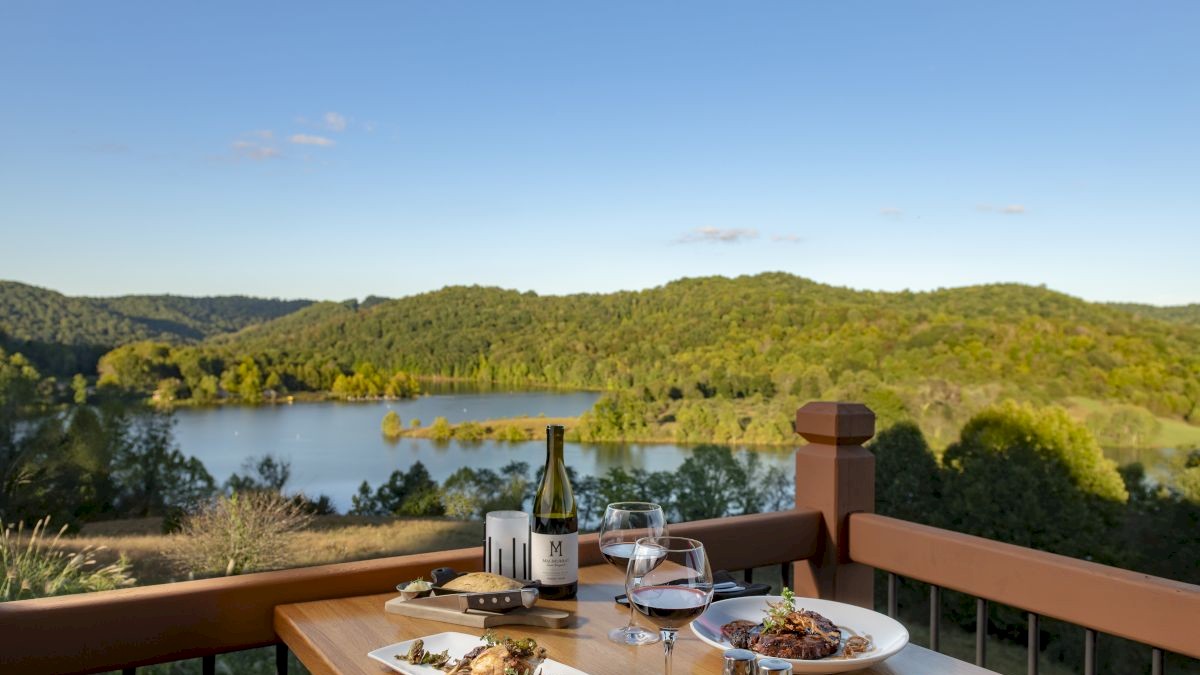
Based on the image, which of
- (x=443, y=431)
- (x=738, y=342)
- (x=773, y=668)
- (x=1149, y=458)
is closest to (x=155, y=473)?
(x=443, y=431)

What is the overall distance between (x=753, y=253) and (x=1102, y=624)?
30201mm

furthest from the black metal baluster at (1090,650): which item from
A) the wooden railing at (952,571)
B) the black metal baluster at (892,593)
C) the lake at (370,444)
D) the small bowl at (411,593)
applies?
the lake at (370,444)

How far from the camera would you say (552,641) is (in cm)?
105

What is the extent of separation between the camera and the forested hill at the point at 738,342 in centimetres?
2472

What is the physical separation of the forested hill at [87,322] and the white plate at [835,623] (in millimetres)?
24676

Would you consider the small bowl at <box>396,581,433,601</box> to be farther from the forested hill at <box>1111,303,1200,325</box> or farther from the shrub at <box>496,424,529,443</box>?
the forested hill at <box>1111,303,1200,325</box>

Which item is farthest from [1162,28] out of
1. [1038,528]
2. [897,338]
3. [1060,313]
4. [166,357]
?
[166,357]

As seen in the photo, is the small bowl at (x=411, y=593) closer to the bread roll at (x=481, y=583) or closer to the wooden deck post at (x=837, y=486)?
the bread roll at (x=481, y=583)

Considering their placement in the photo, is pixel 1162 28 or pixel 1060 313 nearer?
pixel 1162 28

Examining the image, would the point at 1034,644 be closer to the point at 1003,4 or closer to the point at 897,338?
the point at 1003,4

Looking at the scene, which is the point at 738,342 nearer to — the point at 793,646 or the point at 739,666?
the point at 793,646

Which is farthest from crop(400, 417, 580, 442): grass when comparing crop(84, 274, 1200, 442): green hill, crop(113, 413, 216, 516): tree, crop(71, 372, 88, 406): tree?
crop(71, 372, 88, 406): tree

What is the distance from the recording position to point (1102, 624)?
1.22m

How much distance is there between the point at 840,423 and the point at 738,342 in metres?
24.1
